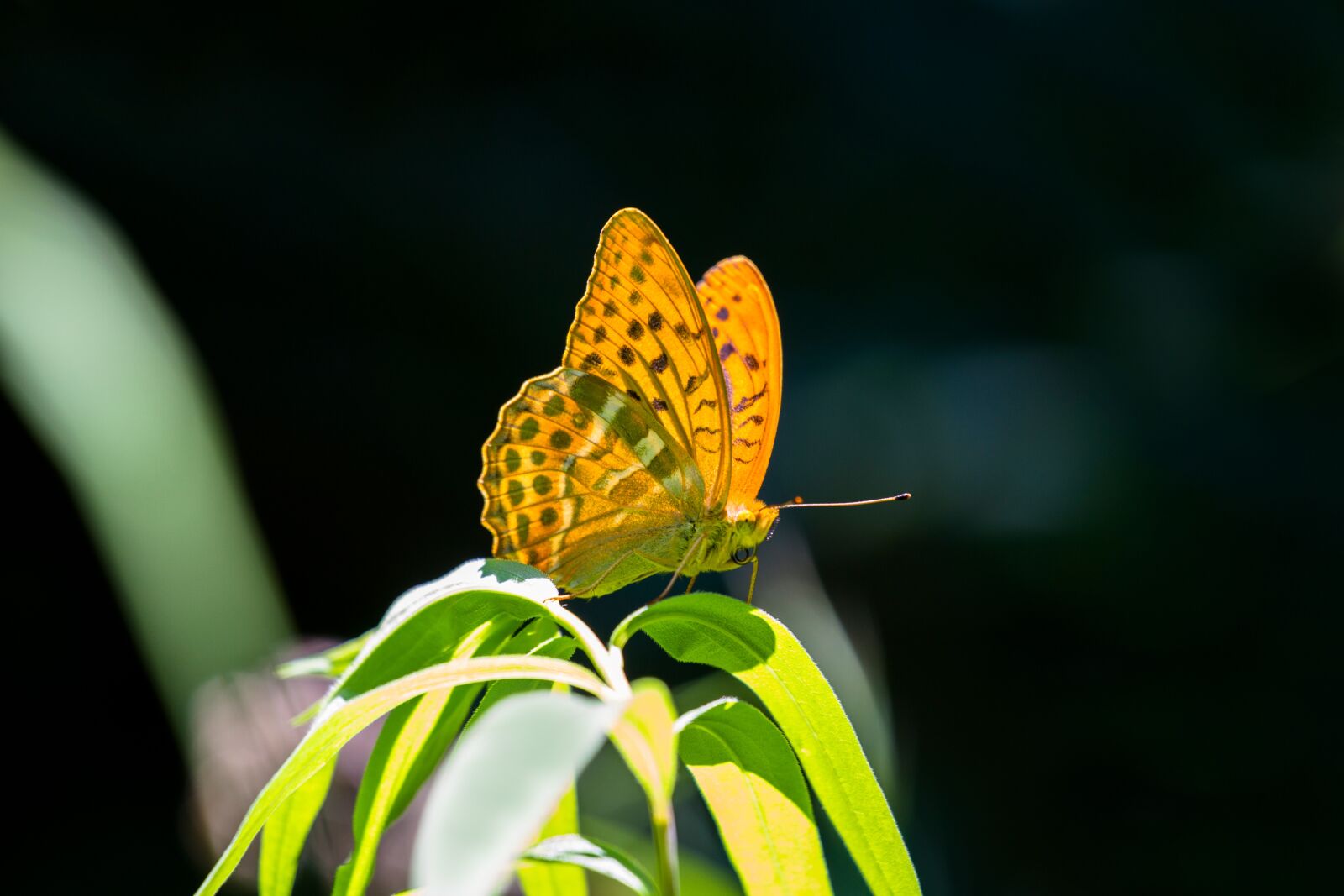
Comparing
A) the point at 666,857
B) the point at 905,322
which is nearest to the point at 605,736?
the point at 666,857

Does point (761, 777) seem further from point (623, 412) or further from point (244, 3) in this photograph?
point (244, 3)

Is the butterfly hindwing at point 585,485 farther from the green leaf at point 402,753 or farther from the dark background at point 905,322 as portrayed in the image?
the dark background at point 905,322

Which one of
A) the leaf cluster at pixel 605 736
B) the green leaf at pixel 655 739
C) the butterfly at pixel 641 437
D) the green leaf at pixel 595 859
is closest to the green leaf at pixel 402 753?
the leaf cluster at pixel 605 736

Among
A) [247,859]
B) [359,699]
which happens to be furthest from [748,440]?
[247,859]

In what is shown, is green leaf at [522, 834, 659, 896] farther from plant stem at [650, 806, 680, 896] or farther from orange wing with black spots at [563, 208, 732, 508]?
orange wing with black spots at [563, 208, 732, 508]

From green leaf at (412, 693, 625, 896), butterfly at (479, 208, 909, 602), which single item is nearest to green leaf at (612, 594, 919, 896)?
green leaf at (412, 693, 625, 896)
